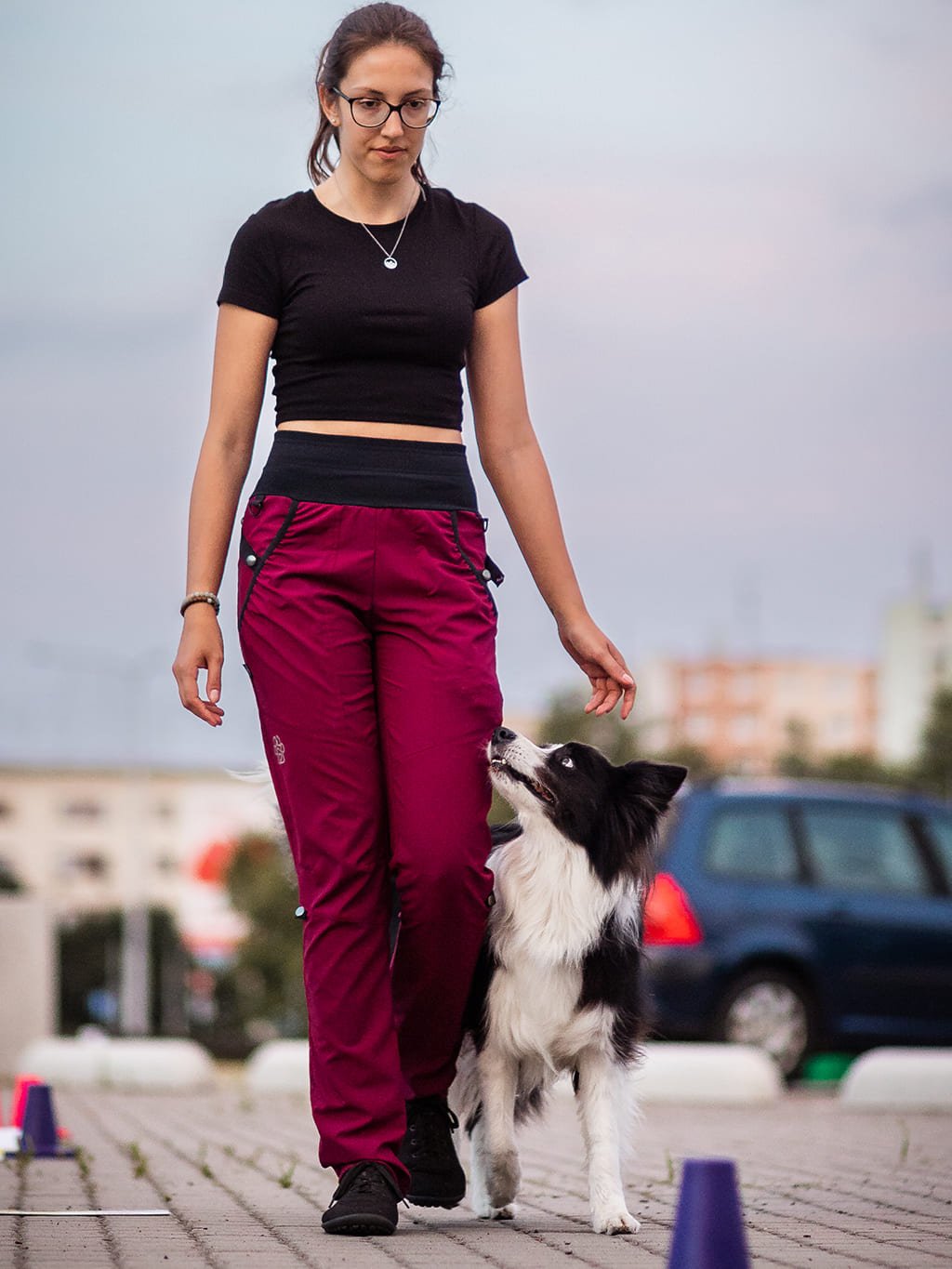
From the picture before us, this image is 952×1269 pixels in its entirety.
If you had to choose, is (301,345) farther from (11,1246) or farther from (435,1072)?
(11,1246)

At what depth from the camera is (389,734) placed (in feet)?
14.8

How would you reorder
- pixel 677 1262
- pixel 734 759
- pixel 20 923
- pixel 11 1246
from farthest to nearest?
pixel 734 759
pixel 20 923
pixel 11 1246
pixel 677 1262

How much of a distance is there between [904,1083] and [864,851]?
75.6 inches

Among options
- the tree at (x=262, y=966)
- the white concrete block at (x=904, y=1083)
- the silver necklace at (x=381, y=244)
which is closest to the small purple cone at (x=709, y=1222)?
the silver necklace at (x=381, y=244)

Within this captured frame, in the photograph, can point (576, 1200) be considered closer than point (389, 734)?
No

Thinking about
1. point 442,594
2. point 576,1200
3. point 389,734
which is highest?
point 442,594

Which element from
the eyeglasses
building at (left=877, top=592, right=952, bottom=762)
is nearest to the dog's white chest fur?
the eyeglasses

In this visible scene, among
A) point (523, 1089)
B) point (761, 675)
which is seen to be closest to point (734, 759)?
point (761, 675)

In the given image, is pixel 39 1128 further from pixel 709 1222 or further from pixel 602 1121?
pixel 709 1222

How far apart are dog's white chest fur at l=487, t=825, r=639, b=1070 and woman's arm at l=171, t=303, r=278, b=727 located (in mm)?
892

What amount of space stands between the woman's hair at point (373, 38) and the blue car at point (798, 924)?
6.12 metres

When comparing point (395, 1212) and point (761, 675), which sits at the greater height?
point (761, 675)

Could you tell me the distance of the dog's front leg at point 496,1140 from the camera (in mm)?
4707

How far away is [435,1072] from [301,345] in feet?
5.60
